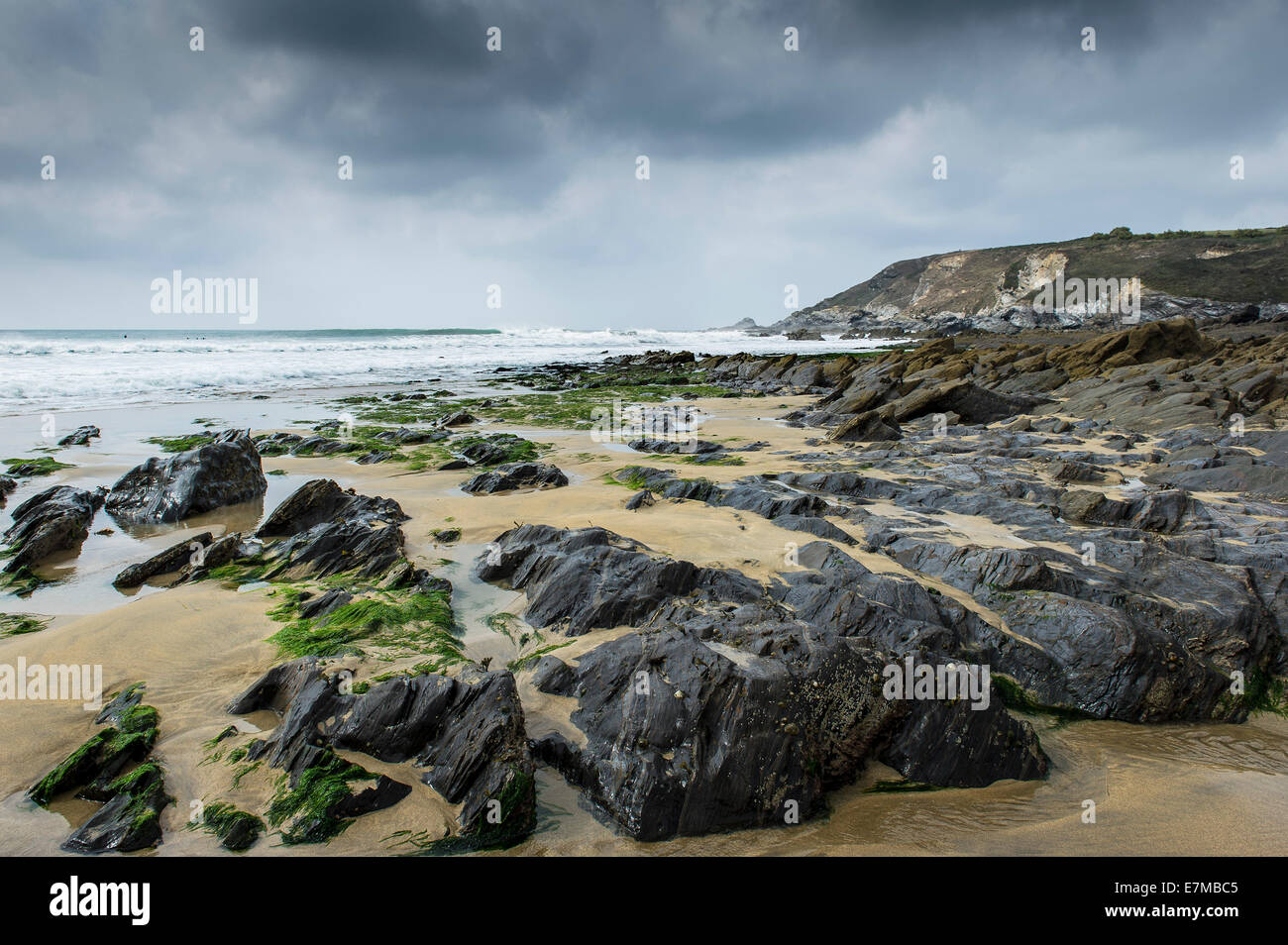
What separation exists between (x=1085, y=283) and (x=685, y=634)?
10723 centimetres

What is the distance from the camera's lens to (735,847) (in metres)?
3.20

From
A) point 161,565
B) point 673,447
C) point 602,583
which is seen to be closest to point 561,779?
point 602,583

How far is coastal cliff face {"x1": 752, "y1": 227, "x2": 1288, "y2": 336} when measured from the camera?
229 feet

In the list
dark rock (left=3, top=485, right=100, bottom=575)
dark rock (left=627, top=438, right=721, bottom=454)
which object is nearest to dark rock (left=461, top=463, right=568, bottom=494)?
dark rock (left=627, top=438, right=721, bottom=454)

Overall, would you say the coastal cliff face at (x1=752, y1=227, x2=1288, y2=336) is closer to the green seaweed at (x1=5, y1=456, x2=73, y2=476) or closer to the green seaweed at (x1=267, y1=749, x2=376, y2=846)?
the green seaweed at (x1=267, y1=749, x2=376, y2=846)

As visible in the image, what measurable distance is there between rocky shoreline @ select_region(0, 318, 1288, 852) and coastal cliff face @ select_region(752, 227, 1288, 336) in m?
66.0

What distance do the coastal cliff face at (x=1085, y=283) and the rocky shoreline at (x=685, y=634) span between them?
65967 millimetres

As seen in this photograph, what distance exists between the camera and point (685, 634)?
412 centimetres

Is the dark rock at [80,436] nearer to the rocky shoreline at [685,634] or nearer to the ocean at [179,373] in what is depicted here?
the rocky shoreline at [685,634]

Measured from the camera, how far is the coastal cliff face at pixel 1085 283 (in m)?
69.8

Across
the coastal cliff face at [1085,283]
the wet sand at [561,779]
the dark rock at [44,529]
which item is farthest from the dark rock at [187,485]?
the coastal cliff face at [1085,283]

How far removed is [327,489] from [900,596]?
777 centimetres
